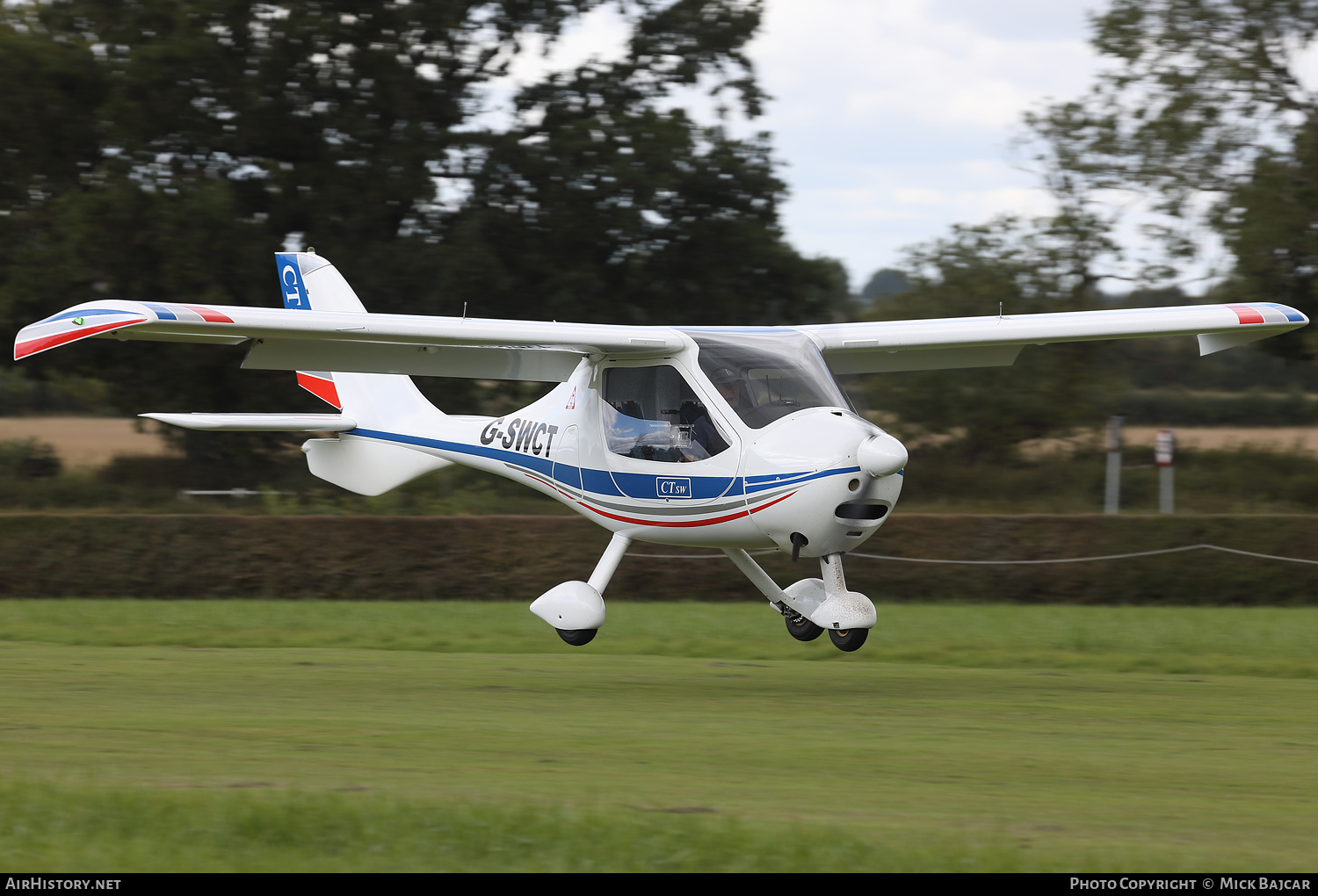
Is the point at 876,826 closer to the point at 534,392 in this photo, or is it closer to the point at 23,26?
the point at 534,392

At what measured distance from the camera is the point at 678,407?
35.3 feet

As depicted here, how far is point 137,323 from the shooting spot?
9.01 meters

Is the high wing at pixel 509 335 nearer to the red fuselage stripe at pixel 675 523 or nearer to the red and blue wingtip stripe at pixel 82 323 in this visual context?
the red and blue wingtip stripe at pixel 82 323

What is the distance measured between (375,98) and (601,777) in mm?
22439

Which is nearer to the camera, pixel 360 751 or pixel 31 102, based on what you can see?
pixel 360 751

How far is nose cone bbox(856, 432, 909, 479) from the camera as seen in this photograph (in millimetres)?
9383

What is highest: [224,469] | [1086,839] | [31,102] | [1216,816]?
[1086,839]

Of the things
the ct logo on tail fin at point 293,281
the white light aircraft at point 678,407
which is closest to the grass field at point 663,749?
the white light aircraft at point 678,407

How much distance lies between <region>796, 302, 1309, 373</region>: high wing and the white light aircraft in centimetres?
2

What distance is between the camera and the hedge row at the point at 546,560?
16344mm

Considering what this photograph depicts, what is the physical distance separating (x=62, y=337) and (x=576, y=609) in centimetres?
417

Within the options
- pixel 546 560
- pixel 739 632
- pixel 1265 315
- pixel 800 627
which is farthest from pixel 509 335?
pixel 546 560

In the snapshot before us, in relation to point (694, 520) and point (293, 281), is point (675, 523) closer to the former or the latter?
point (694, 520)

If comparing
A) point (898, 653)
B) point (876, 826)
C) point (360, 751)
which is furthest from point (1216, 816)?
point (898, 653)
